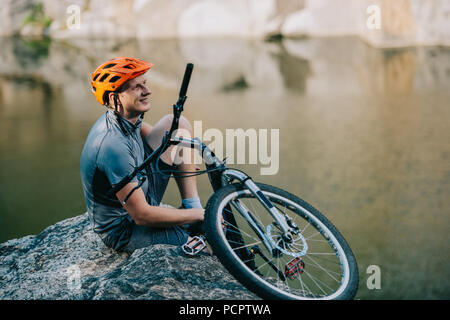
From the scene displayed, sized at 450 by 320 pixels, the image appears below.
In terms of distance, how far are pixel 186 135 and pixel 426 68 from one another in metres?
12.5

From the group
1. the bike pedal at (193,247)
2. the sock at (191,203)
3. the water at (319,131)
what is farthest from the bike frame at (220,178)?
the water at (319,131)

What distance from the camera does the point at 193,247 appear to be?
114 inches

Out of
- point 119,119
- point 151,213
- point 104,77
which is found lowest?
point 151,213

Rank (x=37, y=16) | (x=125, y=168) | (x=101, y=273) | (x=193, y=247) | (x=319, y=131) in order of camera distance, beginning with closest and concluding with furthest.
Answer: (x=125, y=168), (x=193, y=247), (x=101, y=273), (x=319, y=131), (x=37, y=16)

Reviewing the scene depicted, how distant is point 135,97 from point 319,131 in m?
6.68

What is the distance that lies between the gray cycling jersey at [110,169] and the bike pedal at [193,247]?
0.36 m

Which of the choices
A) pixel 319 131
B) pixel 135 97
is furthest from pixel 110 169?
pixel 319 131

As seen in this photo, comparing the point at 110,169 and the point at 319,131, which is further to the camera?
the point at 319,131

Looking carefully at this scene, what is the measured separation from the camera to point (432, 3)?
640 inches

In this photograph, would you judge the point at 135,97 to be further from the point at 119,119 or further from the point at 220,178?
the point at 220,178

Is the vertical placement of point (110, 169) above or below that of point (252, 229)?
above

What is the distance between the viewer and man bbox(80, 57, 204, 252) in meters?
2.62

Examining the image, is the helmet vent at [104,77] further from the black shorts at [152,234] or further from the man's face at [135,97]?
the black shorts at [152,234]

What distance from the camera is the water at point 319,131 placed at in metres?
5.38
